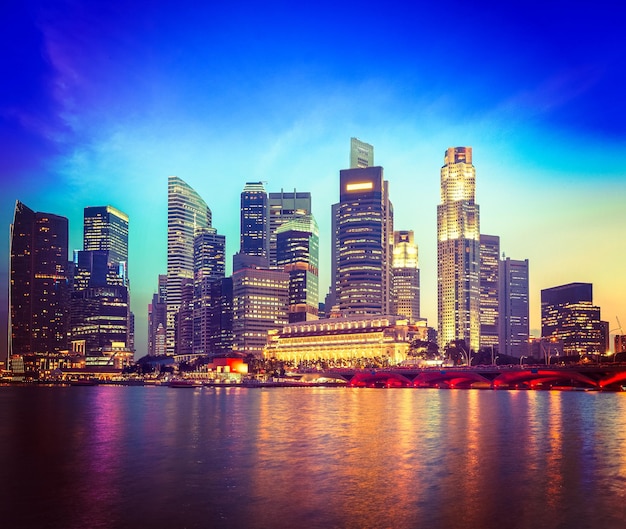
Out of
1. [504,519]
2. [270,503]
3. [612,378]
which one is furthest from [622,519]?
[612,378]

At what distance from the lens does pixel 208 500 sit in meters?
44.6

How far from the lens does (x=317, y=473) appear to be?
54375 mm

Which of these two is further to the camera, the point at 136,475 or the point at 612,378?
the point at 612,378

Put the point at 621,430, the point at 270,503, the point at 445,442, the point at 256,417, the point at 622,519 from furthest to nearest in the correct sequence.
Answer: the point at 256,417 < the point at 621,430 < the point at 445,442 < the point at 270,503 < the point at 622,519

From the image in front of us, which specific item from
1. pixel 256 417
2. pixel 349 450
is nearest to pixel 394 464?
pixel 349 450

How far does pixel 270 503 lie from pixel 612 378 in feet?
545

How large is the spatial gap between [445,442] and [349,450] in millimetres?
11749

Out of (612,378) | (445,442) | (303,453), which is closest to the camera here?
(303,453)

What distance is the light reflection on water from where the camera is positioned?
40906 millimetres

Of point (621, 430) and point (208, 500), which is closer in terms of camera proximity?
point (208, 500)

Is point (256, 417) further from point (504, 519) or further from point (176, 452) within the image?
point (504, 519)

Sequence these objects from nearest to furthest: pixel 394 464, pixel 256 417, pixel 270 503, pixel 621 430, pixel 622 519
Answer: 1. pixel 622 519
2. pixel 270 503
3. pixel 394 464
4. pixel 621 430
5. pixel 256 417

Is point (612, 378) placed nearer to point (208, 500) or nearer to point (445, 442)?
point (445, 442)

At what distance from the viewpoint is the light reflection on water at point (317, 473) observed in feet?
134
